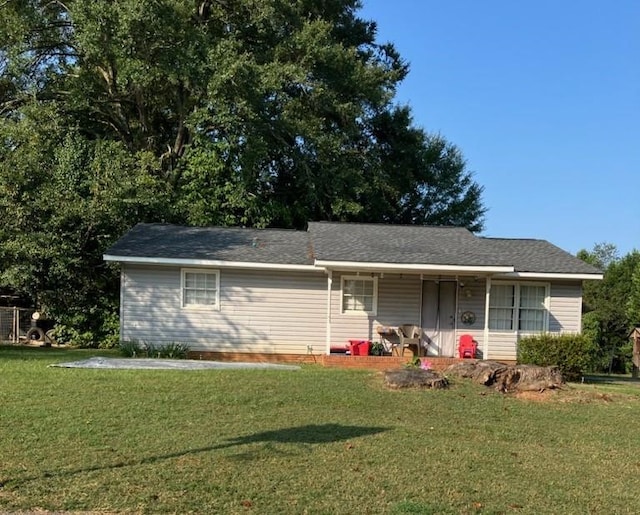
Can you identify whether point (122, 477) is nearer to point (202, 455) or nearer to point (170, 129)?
point (202, 455)

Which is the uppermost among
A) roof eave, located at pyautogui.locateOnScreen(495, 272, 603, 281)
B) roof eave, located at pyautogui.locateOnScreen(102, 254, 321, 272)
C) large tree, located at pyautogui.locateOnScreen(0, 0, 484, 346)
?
large tree, located at pyautogui.locateOnScreen(0, 0, 484, 346)

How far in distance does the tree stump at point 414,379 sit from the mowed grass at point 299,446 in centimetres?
28

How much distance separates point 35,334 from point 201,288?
5.96 meters

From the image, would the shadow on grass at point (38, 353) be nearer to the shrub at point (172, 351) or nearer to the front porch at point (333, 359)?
the shrub at point (172, 351)

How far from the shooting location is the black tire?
18.0 m

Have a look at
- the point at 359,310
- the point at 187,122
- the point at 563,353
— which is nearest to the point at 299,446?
the point at 563,353

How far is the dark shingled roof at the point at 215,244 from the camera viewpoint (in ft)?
51.3

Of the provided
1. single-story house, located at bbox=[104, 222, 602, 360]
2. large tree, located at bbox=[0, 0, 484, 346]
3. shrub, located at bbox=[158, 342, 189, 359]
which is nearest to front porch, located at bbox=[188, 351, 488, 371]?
single-story house, located at bbox=[104, 222, 602, 360]

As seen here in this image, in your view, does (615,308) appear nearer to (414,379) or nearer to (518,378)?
(518,378)

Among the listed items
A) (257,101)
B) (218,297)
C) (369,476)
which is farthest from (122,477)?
(257,101)

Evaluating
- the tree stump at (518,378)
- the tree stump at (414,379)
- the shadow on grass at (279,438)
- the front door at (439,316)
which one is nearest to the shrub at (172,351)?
the tree stump at (414,379)

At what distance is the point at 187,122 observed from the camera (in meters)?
22.8

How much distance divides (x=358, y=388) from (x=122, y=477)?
18.6ft

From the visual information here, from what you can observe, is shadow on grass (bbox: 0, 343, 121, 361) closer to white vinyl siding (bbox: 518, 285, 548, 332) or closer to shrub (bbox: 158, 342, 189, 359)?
shrub (bbox: 158, 342, 189, 359)
